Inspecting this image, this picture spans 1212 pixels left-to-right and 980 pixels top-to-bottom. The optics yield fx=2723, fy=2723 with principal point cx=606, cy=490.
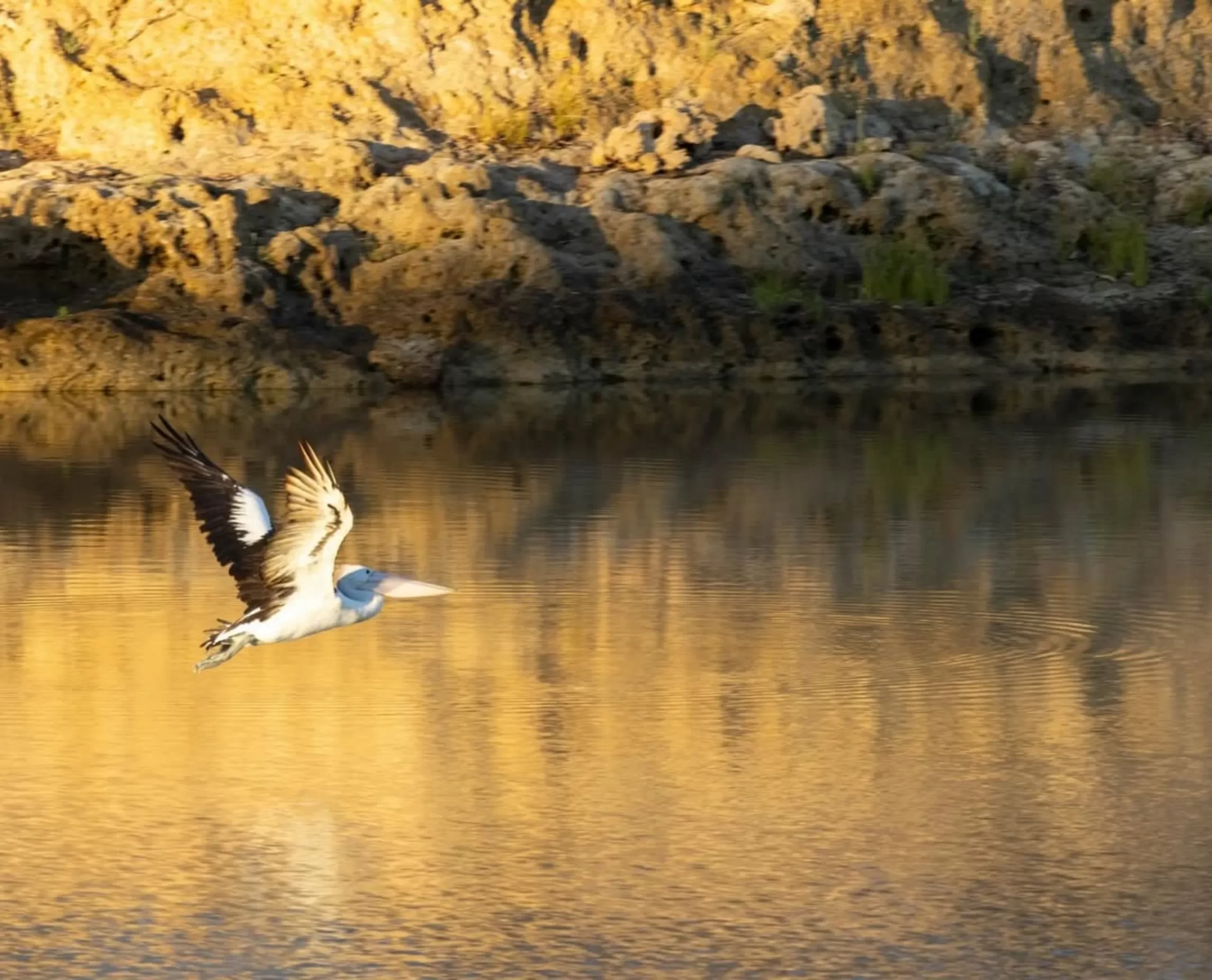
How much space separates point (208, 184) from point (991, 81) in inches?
450

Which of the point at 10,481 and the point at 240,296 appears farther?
the point at 240,296

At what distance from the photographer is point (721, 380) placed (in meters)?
29.9

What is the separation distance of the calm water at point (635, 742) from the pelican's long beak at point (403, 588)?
1.77 ft

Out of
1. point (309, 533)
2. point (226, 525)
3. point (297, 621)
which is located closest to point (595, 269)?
point (226, 525)

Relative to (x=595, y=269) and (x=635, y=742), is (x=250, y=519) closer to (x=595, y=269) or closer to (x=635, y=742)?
(x=635, y=742)

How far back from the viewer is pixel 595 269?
30828 mm

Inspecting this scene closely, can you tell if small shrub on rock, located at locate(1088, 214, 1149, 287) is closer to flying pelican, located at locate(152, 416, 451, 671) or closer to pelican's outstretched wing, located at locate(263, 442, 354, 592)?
flying pelican, located at locate(152, 416, 451, 671)

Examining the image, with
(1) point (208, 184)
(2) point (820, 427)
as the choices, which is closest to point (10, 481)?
(2) point (820, 427)

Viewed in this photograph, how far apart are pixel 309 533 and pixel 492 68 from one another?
2735 cm

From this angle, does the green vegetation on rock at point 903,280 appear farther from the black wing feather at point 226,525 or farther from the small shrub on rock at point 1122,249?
the black wing feather at point 226,525

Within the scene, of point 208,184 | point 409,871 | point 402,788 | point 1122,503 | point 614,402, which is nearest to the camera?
point 409,871

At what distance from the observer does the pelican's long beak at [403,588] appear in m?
9.74

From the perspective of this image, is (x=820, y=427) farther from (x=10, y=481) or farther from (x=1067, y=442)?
(x=10, y=481)

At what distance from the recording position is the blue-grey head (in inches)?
385
